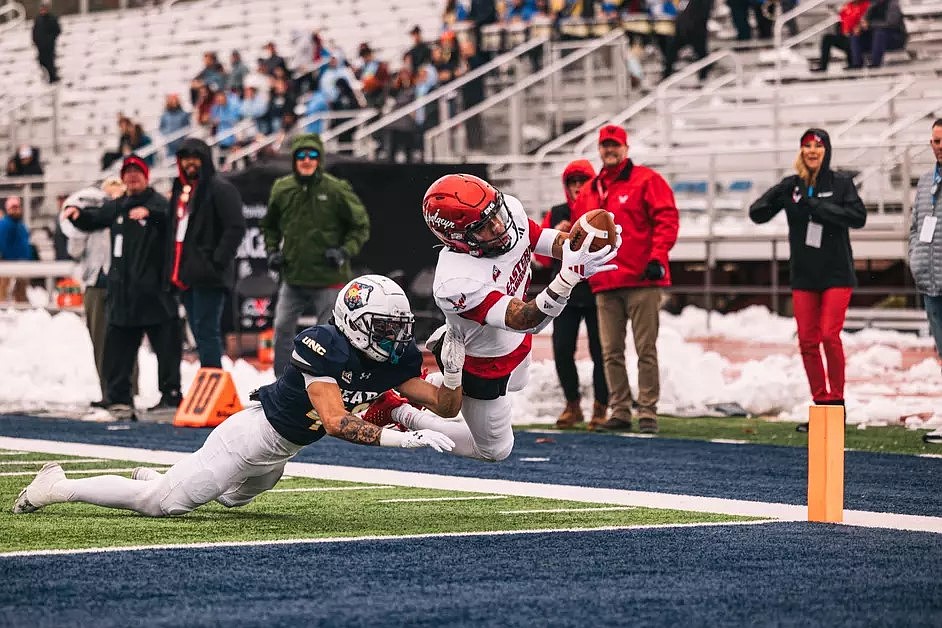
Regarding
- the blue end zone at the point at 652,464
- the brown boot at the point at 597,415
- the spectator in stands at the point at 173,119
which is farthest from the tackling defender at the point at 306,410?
the spectator in stands at the point at 173,119

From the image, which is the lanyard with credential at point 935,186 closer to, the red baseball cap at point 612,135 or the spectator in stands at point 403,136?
the red baseball cap at point 612,135

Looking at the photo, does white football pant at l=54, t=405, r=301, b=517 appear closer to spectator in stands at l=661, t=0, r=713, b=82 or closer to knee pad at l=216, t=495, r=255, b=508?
knee pad at l=216, t=495, r=255, b=508

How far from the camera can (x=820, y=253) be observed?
1115cm

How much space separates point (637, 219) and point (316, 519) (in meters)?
4.65

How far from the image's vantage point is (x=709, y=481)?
901 centimetres

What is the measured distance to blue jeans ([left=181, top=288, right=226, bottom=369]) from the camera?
12.5 meters

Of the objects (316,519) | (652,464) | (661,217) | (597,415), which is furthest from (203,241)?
(316,519)

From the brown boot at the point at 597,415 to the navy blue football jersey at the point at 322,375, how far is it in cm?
475

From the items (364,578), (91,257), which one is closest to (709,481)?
(364,578)

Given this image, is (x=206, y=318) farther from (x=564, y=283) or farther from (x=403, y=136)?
(x=403, y=136)

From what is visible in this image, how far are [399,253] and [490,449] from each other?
9.93 meters

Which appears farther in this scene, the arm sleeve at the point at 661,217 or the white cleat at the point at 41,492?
the arm sleeve at the point at 661,217

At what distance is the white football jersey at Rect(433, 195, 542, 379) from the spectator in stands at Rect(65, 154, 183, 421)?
533 centimetres

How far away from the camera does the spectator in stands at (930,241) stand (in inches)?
421
